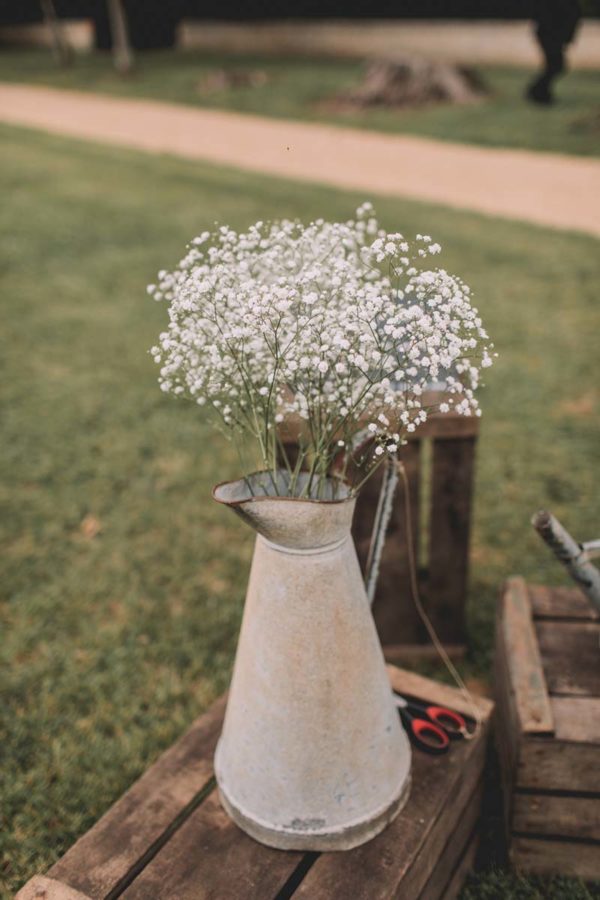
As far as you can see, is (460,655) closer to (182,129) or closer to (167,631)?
(167,631)

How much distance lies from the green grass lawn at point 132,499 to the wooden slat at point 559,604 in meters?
0.51

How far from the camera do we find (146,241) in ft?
24.7

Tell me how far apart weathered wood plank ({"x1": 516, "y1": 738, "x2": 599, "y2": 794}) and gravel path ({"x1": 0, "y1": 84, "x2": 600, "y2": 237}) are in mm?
6910

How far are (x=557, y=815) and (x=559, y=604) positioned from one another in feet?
1.98

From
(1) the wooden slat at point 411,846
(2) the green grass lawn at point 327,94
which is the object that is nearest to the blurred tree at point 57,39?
(2) the green grass lawn at point 327,94

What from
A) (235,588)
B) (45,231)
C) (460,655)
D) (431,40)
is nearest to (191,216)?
(45,231)

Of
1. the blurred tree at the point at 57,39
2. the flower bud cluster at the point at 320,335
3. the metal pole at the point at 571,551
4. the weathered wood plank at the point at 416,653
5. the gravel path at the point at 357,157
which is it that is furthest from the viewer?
the blurred tree at the point at 57,39

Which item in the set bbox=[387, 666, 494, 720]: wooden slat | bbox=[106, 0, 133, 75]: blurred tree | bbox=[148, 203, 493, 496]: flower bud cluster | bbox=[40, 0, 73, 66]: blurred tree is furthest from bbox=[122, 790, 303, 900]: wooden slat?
bbox=[40, 0, 73, 66]: blurred tree

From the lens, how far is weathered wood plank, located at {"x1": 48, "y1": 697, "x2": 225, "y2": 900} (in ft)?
5.28

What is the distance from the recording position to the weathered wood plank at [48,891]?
154cm

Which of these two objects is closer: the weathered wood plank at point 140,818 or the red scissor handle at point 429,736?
the weathered wood plank at point 140,818

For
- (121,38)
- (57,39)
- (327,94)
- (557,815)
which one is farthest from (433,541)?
(57,39)

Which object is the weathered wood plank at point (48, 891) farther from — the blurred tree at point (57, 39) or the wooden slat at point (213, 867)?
the blurred tree at point (57, 39)

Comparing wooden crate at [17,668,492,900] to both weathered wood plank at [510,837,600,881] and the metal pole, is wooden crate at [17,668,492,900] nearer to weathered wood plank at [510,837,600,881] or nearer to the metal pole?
weathered wood plank at [510,837,600,881]
